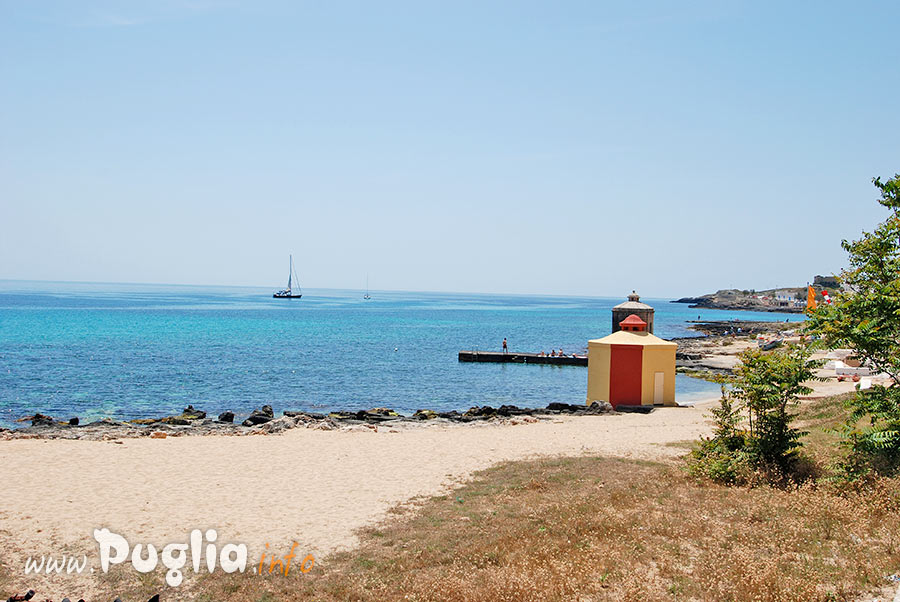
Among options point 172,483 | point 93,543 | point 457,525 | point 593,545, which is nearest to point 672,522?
point 593,545

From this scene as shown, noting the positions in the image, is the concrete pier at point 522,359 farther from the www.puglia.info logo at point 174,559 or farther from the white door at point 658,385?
the www.puglia.info logo at point 174,559

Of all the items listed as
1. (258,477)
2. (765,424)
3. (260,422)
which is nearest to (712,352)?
(260,422)

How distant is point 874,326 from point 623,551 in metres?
5.96

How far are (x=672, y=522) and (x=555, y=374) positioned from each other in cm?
3870

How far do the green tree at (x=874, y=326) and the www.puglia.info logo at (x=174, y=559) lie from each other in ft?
30.5

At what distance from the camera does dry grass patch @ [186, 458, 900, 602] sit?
7621 mm

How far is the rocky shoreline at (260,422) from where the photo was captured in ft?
72.3

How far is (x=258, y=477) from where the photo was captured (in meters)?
15.6

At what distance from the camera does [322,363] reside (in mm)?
51406

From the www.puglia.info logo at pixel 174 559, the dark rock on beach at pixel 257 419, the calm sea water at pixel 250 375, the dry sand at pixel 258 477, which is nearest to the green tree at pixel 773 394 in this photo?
the dry sand at pixel 258 477

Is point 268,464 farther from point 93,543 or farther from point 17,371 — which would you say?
point 17,371

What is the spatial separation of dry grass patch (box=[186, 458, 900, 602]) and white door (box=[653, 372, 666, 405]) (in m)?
15.4

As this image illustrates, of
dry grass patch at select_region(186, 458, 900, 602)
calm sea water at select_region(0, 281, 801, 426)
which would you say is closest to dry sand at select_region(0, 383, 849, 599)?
dry grass patch at select_region(186, 458, 900, 602)

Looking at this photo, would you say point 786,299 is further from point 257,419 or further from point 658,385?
point 257,419
